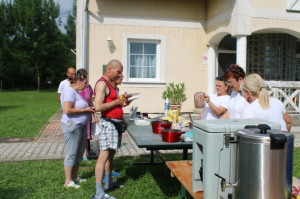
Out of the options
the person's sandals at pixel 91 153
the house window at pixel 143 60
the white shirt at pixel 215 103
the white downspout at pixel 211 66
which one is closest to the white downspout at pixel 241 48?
the white downspout at pixel 211 66

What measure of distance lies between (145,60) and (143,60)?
0.07 metres

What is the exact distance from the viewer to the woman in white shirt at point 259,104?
2.97 meters

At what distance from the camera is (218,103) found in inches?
153

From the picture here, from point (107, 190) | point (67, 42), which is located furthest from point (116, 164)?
point (67, 42)

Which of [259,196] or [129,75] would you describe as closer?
[259,196]

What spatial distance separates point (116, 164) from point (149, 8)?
22.0 ft

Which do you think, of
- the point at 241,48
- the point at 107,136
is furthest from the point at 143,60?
the point at 107,136

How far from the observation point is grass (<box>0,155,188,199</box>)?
414cm

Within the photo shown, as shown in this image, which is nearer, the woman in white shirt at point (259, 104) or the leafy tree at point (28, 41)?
the woman in white shirt at point (259, 104)

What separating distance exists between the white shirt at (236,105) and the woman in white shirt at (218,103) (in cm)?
10

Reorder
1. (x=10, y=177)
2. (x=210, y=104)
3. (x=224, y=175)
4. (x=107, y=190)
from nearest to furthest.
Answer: (x=224, y=175) → (x=210, y=104) → (x=107, y=190) → (x=10, y=177)

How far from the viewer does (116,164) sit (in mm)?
5496

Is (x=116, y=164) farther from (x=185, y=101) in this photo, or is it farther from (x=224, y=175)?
(x=185, y=101)

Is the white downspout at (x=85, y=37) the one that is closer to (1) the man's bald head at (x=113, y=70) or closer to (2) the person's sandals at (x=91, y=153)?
(2) the person's sandals at (x=91, y=153)
